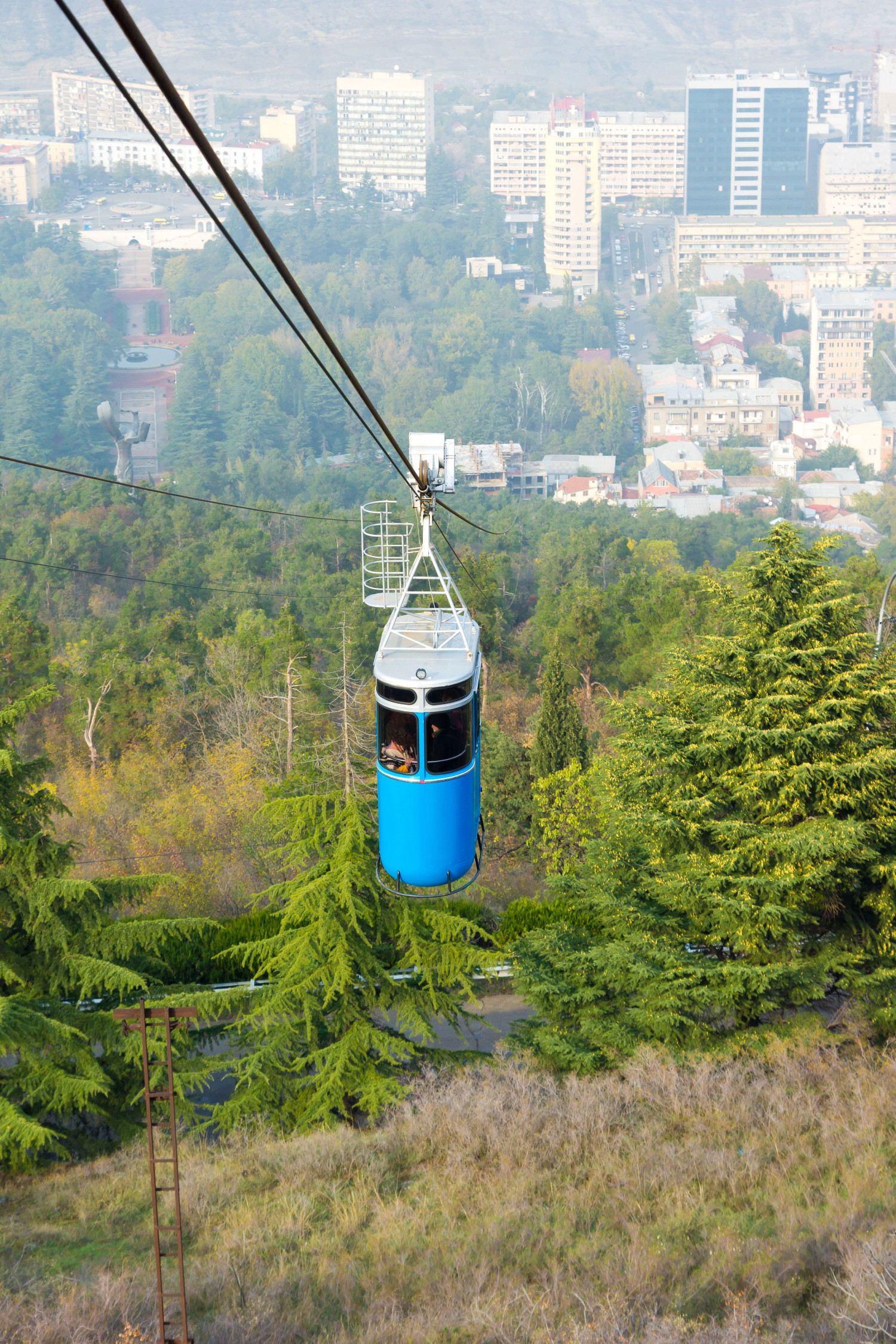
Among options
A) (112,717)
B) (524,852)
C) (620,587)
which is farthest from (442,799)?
(620,587)

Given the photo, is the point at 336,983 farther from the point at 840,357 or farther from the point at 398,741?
the point at 840,357

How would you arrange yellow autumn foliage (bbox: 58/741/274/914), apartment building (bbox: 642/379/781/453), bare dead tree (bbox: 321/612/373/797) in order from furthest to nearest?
apartment building (bbox: 642/379/781/453) < yellow autumn foliage (bbox: 58/741/274/914) < bare dead tree (bbox: 321/612/373/797)

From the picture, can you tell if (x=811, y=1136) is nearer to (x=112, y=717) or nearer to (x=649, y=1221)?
Result: (x=649, y=1221)

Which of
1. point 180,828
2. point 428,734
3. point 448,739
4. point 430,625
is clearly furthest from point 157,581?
point 428,734

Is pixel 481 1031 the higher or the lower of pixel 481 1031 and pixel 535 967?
the lower

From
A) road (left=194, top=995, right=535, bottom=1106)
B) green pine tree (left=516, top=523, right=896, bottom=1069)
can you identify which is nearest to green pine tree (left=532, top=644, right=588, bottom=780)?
road (left=194, top=995, right=535, bottom=1106)

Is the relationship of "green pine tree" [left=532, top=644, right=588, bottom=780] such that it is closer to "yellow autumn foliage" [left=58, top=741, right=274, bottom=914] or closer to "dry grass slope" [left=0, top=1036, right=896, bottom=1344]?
"yellow autumn foliage" [left=58, top=741, right=274, bottom=914]
